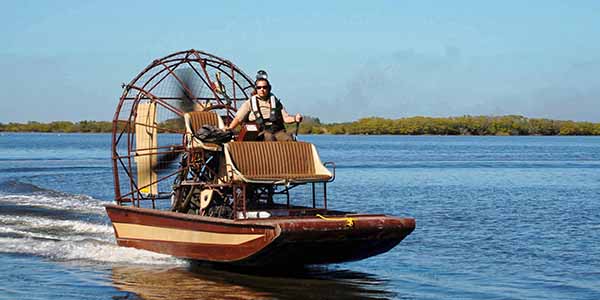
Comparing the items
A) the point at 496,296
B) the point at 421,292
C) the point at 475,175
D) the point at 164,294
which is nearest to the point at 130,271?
the point at 164,294

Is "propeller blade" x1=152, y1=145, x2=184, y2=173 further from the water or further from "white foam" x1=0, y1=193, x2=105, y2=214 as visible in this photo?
"white foam" x1=0, y1=193, x2=105, y2=214

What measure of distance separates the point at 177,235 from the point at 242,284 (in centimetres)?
134

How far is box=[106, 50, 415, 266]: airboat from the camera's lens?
1337cm

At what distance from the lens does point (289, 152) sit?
14.2 meters

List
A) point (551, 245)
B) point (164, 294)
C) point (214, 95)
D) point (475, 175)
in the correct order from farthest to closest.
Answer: point (475, 175), point (551, 245), point (214, 95), point (164, 294)

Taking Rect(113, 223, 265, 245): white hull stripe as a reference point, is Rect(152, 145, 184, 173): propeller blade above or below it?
above

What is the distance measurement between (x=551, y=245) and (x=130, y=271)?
26.8 feet

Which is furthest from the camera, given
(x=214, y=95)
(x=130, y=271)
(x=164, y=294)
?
(x=214, y=95)

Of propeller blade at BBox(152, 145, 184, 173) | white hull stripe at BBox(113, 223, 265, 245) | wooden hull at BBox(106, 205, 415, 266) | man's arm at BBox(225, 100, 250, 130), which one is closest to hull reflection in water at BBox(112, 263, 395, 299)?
wooden hull at BBox(106, 205, 415, 266)

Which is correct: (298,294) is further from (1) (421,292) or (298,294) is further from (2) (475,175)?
(2) (475,175)

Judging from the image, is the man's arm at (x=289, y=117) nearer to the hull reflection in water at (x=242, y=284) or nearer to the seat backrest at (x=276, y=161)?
the seat backrest at (x=276, y=161)

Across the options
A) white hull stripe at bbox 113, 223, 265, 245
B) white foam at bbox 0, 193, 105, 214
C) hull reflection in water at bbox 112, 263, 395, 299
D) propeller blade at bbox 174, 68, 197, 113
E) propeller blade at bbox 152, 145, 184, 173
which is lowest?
hull reflection in water at bbox 112, 263, 395, 299

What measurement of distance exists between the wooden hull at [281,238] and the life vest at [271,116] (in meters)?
1.58

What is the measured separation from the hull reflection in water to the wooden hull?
0.37m
